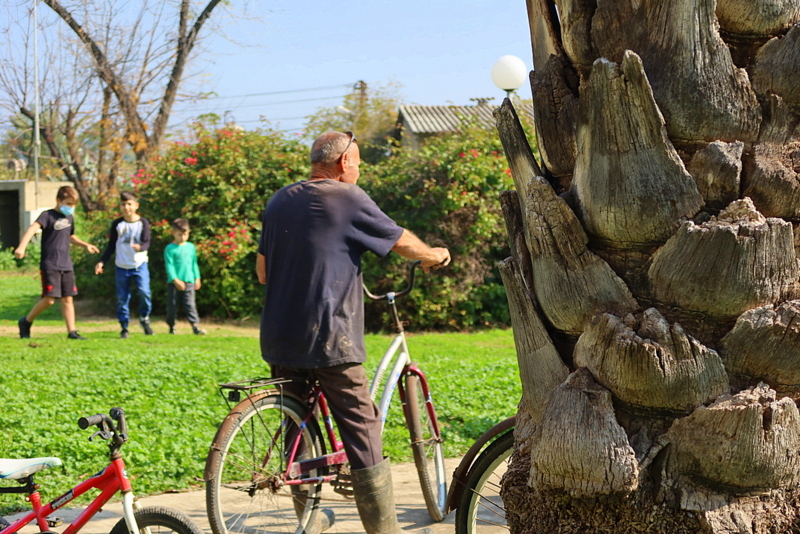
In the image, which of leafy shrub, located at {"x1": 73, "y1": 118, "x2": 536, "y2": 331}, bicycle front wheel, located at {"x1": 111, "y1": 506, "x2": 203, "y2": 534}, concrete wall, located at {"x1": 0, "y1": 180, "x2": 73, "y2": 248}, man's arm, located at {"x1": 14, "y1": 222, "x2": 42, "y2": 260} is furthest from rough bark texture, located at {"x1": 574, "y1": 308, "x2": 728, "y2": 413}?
concrete wall, located at {"x1": 0, "y1": 180, "x2": 73, "y2": 248}

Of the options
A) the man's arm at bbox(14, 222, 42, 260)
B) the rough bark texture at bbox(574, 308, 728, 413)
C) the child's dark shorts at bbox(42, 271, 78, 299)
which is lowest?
the rough bark texture at bbox(574, 308, 728, 413)

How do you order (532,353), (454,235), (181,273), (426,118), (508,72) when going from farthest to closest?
(426,118) → (508,72) → (454,235) → (181,273) → (532,353)

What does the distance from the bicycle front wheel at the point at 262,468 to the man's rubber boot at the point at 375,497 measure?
0.78ft

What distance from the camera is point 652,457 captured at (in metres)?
1.87

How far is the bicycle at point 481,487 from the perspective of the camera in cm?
335

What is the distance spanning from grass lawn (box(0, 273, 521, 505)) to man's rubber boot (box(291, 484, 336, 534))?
1216 mm

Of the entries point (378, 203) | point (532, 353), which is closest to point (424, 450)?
point (532, 353)

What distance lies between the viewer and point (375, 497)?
3.97m

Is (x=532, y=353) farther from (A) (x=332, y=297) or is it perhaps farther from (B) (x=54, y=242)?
(B) (x=54, y=242)

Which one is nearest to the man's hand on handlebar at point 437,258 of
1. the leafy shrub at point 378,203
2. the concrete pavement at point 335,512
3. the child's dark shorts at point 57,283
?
the concrete pavement at point 335,512

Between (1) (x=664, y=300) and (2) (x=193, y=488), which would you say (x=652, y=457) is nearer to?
(1) (x=664, y=300)

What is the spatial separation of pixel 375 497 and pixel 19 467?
1602 mm

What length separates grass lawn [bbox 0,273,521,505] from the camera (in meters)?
5.47

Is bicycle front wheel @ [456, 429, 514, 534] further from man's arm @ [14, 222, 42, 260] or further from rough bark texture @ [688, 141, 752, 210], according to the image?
man's arm @ [14, 222, 42, 260]
